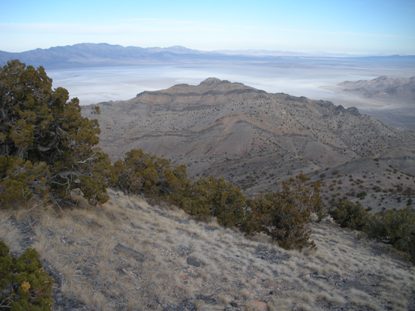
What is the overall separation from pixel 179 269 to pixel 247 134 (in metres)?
57.7

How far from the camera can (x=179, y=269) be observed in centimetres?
906

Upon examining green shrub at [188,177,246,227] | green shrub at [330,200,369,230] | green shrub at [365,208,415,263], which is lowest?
green shrub at [330,200,369,230]

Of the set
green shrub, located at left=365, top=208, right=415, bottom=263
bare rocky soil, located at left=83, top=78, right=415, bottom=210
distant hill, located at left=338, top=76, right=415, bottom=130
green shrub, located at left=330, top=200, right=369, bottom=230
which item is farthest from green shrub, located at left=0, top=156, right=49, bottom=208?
distant hill, located at left=338, top=76, right=415, bottom=130

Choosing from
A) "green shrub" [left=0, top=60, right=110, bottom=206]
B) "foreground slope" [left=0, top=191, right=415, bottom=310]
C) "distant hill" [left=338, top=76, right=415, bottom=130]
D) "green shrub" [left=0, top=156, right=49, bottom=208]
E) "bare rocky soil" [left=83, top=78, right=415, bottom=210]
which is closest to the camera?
"foreground slope" [left=0, top=191, right=415, bottom=310]

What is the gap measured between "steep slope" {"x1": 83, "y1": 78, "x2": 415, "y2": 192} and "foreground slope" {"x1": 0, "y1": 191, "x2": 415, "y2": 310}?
918 inches

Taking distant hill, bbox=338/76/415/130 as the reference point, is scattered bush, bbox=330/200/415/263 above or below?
above

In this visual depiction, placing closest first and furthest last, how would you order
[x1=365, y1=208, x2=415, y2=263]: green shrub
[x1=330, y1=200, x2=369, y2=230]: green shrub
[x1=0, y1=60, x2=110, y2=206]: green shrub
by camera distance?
1. [x1=0, y1=60, x2=110, y2=206]: green shrub
2. [x1=365, y1=208, x2=415, y2=263]: green shrub
3. [x1=330, y1=200, x2=369, y2=230]: green shrub

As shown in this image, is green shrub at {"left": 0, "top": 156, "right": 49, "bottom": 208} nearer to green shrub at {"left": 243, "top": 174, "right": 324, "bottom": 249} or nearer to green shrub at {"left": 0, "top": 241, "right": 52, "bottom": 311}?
green shrub at {"left": 0, "top": 241, "right": 52, "bottom": 311}

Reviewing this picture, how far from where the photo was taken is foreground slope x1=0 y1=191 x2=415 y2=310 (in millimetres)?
7637

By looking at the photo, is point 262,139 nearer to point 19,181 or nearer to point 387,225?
point 387,225

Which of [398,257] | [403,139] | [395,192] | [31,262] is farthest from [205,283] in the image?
[403,139]

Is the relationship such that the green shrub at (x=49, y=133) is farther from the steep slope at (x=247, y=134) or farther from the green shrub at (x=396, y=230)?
the steep slope at (x=247, y=134)

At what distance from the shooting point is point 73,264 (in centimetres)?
802

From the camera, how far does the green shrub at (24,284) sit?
5.44 metres
